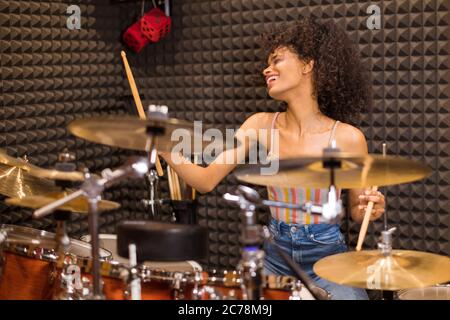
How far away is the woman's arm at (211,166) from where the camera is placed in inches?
124

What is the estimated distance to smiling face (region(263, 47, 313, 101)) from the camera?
10.6ft

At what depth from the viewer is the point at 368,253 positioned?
2.54 m

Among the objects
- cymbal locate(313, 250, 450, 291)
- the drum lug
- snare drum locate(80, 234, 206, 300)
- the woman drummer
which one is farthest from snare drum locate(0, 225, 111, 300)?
cymbal locate(313, 250, 450, 291)

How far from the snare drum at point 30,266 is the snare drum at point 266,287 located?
51cm

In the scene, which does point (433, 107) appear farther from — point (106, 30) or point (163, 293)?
point (106, 30)

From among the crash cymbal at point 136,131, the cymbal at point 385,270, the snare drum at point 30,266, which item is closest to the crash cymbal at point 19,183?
the snare drum at point 30,266

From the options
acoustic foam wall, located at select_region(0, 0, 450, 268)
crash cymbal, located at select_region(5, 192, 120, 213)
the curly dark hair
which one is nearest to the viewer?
crash cymbal, located at select_region(5, 192, 120, 213)

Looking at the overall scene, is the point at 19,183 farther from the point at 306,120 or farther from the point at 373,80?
the point at 373,80

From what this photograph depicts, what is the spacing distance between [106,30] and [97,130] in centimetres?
202

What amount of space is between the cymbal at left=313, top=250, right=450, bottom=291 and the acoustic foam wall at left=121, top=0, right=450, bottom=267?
3.26ft

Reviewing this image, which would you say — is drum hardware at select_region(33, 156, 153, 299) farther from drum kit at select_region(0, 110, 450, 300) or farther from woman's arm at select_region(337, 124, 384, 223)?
woman's arm at select_region(337, 124, 384, 223)

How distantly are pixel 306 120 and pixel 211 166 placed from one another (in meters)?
0.47

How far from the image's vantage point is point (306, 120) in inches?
130

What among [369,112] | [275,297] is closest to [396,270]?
[275,297]
